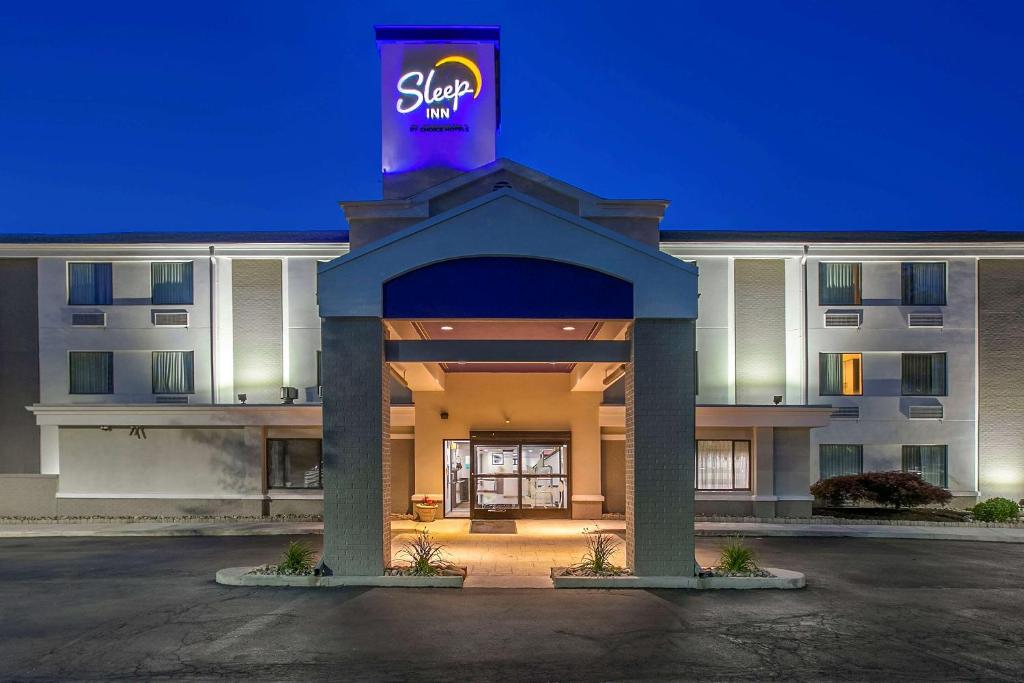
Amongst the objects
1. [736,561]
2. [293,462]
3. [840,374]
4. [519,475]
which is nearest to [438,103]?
[519,475]

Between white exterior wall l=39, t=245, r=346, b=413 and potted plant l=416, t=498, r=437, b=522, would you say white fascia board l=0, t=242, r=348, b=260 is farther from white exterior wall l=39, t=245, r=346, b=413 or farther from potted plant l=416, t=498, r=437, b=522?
potted plant l=416, t=498, r=437, b=522

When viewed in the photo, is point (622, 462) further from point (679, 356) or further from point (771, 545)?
point (679, 356)

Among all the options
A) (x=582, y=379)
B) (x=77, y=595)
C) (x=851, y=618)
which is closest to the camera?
(x=851, y=618)

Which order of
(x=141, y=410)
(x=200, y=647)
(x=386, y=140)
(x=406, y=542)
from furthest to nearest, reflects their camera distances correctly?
(x=386, y=140) → (x=141, y=410) → (x=406, y=542) → (x=200, y=647)

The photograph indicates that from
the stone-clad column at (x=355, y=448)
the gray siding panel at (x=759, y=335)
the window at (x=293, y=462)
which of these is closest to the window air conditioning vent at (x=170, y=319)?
the window at (x=293, y=462)

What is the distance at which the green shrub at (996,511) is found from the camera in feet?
71.9

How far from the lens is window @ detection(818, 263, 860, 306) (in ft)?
82.8

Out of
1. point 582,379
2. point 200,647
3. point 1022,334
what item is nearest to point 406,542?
point 582,379

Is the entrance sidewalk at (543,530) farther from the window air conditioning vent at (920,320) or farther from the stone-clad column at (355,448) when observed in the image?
the window air conditioning vent at (920,320)

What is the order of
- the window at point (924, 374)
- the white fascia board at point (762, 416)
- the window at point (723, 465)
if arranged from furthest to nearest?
the window at point (924, 374) < the window at point (723, 465) < the white fascia board at point (762, 416)

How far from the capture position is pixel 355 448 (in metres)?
13.8

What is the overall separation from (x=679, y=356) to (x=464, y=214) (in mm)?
4940

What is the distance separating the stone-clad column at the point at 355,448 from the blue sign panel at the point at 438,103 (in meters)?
12.1

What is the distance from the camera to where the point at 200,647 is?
10008 mm
